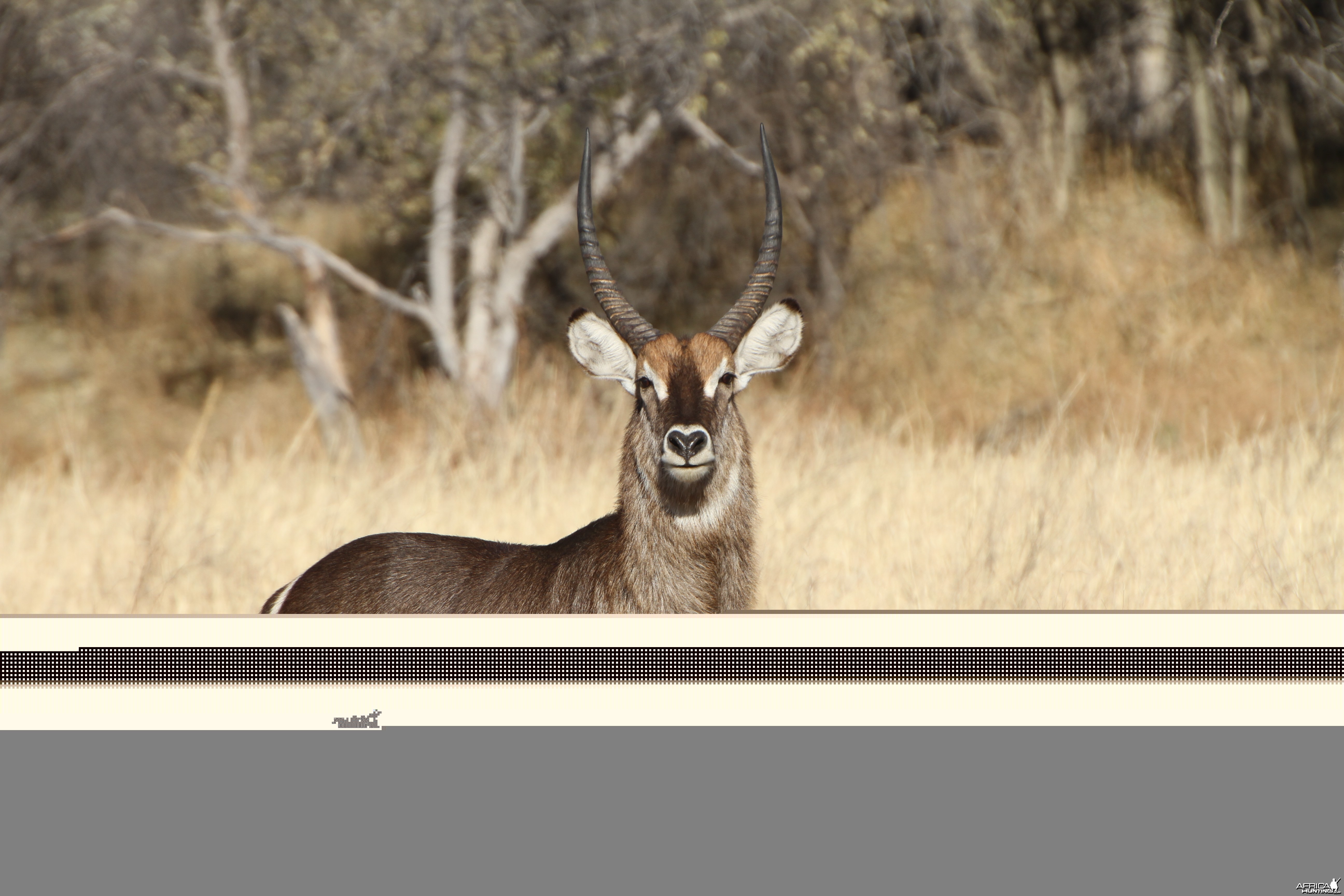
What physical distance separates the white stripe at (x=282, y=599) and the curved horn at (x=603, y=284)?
50.8 inches

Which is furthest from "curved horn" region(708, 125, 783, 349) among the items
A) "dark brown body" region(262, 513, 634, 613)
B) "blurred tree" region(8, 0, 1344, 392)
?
"blurred tree" region(8, 0, 1344, 392)

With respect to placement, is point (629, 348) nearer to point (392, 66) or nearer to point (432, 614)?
point (432, 614)

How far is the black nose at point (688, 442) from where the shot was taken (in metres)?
3.51

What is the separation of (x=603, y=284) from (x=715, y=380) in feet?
1.72

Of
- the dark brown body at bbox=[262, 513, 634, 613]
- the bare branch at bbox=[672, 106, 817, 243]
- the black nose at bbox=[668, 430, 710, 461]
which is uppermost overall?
the bare branch at bbox=[672, 106, 817, 243]

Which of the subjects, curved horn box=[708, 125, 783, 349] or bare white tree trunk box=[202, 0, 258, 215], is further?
bare white tree trunk box=[202, 0, 258, 215]

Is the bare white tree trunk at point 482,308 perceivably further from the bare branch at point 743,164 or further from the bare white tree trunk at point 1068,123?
the bare white tree trunk at point 1068,123

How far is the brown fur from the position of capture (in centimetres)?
380

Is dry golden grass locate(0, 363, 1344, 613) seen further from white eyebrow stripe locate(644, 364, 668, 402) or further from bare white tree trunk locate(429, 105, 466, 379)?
white eyebrow stripe locate(644, 364, 668, 402)

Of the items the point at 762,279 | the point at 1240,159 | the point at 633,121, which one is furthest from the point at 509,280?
the point at 1240,159

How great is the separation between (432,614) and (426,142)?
604 cm

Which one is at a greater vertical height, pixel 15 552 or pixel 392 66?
pixel 392 66

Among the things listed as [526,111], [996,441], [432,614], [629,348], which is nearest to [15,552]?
[432,614]

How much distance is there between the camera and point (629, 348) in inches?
154
